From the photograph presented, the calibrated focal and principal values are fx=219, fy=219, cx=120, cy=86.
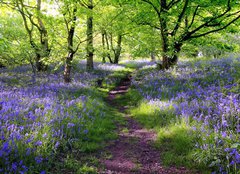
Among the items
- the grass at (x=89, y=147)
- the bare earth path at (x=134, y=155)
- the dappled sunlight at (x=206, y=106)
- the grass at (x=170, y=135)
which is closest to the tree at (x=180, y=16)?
the dappled sunlight at (x=206, y=106)

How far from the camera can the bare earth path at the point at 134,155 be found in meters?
4.24

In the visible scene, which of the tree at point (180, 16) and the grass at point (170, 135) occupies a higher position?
the tree at point (180, 16)

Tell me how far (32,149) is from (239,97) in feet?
17.5

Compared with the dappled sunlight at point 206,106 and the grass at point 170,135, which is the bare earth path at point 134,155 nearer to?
the grass at point 170,135

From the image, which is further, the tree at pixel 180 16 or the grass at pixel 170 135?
the tree at pixel 180 16

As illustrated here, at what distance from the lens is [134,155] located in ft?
16.4

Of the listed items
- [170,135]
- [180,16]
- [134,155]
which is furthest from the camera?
[180,16]

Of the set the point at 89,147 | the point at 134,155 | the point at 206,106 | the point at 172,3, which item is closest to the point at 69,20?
the point at 172,3

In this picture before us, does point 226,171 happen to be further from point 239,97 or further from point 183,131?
point 239,97

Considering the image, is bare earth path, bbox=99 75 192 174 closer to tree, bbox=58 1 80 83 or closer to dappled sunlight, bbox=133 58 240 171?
dappled sunlight, bbox=133 58 240 171

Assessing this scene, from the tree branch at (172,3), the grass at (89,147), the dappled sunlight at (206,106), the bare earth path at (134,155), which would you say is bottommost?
the bare earth path at (134,155)

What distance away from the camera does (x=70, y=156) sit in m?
4.55

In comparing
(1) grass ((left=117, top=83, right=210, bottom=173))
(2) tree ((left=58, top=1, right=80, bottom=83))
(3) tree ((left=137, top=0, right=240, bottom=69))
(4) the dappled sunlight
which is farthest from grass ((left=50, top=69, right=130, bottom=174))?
(3) tree ((left=137, top=0, right=240, bottom=69))

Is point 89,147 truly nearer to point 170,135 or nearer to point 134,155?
point 134,155
